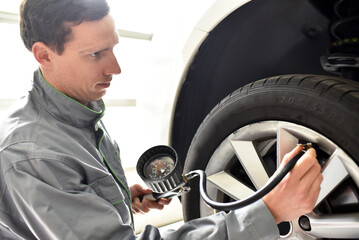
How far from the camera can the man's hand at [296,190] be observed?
0.62 meters

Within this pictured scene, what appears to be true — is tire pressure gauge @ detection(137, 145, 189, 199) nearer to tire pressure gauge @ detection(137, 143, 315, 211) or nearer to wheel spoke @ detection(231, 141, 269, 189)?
tire pressure gauge @ detection(137, 143, 315, 211)

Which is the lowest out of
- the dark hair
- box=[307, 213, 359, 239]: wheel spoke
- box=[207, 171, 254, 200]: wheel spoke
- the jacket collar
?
box=[207, 171, 254, 200]: wheel spoke

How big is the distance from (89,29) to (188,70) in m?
0.40

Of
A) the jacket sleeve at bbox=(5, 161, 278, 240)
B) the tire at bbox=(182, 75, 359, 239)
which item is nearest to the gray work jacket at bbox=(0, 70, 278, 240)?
the jacket sleeve at bbox=(5, 161, 278, 240)

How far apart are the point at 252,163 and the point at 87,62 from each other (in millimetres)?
530

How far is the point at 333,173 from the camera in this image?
728 millimetres

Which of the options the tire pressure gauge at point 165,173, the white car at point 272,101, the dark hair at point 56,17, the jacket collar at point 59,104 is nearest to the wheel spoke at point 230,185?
the white car at point 272,101

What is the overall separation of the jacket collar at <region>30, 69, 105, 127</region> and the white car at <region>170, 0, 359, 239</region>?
0.39 meters

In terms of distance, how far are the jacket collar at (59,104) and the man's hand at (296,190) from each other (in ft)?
1.64

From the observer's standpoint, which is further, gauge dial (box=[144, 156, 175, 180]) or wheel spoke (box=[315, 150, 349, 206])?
gauge dial (box=[144, 156, 175, 180])

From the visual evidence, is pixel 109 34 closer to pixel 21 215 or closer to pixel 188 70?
pixel 188 70

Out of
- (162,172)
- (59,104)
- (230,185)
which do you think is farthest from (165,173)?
(59,104)

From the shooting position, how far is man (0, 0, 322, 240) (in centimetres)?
64

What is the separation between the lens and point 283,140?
80cm
